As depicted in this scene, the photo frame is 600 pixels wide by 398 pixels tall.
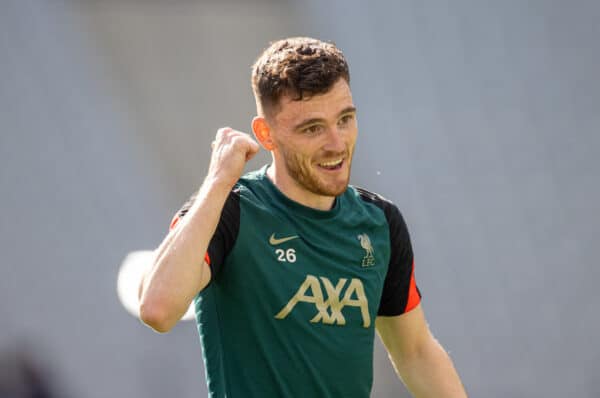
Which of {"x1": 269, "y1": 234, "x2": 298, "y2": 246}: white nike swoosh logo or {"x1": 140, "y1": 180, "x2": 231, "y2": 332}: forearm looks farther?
{"x1": 269, "y1": 234, "x2": 298, "y2": 246}: white nike swoosh logo

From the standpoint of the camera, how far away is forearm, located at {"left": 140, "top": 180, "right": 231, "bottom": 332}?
2.48m

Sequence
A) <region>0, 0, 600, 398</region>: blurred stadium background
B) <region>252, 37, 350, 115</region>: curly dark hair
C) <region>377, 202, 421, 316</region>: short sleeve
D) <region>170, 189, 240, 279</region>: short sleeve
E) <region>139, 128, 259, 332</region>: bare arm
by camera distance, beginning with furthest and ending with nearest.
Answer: <region>0, 0, 600, 398</region>: blurred stadium background < <region>377, 202, 421, 316</region>: short sleeve < <region>252, 37, 350, 115</region>: curly dark hair < <region>170, 189, 240, 279</region>: short sleeve < <region>139, 128, 259, 332</region>: bare arm

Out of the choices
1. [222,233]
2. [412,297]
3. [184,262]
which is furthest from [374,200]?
[184,262]

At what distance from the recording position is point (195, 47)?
6.58 metres

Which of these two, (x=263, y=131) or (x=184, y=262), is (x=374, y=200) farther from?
(x=184, y=262)

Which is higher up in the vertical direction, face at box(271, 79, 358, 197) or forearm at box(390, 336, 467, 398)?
face at box(271, 79, 358, 197)

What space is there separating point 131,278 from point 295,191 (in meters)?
3.73

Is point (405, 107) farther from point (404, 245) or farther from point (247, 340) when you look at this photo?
point (247, 340)

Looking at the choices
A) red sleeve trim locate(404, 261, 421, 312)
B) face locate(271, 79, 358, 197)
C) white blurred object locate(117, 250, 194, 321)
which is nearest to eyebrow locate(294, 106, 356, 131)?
face locate(271, 79, 358, 197)

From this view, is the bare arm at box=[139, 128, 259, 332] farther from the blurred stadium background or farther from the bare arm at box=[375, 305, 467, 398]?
the blurred stadium background

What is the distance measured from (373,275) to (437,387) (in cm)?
49

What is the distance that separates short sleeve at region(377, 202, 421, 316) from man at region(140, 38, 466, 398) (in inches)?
3.6

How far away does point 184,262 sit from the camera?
249cm

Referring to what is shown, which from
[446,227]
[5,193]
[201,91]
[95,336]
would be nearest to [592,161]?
[446,227]
